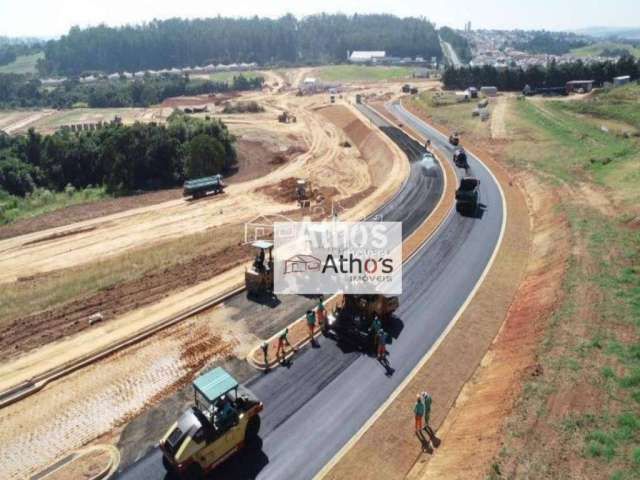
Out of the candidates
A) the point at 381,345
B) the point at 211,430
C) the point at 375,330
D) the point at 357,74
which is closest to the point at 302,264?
the point at 375,330

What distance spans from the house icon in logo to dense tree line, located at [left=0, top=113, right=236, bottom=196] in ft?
112

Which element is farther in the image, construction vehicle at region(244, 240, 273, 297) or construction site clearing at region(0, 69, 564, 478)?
construction vehicle at region(244, 240, 273, 297)

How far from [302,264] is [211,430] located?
14727 mm

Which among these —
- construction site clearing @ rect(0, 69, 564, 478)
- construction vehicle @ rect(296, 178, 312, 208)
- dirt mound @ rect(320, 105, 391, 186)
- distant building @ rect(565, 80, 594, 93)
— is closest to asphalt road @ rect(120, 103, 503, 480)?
construction site clearing @ rect(0, 69, 564, 478)

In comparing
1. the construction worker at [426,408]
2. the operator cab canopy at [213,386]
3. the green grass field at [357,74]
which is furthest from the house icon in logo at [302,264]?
the green grass field at [357,74]

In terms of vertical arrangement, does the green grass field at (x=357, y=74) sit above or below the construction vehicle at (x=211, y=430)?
above

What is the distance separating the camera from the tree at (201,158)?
196 feet

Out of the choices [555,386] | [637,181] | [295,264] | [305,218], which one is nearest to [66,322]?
[295,264]

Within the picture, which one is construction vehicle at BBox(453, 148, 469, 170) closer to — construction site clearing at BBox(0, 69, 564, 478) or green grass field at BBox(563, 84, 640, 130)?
construction site clearing at BBox(0, 69, 564, 478)

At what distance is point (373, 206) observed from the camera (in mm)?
42375

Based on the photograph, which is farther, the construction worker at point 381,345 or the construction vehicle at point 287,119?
the construction vehicle at point 287,119

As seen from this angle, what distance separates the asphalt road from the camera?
1675 centimetres

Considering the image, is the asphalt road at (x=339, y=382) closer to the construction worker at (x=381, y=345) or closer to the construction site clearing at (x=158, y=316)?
the construction worker at (x=381, y=345)

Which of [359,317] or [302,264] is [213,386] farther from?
[302,264]
